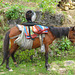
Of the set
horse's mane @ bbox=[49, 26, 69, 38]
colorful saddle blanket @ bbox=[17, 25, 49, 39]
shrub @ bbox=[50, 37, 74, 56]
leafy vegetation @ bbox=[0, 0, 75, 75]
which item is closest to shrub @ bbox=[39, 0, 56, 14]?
leafy vegetation @ bbox=[0, 0, 75, 75]

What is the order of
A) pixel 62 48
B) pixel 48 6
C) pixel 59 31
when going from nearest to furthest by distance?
pixel 59 31 → pixel 62 48 → pixel 48 6

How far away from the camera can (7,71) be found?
365 centimetres

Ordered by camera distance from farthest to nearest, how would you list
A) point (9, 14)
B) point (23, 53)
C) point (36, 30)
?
1. point (9, 14)
2. point (23, 53)
3. point (36, 30)

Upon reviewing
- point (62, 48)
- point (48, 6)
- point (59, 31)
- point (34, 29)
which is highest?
point (48, 6)

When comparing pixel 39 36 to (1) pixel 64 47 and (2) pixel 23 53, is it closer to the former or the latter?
(2) pixel 23 53

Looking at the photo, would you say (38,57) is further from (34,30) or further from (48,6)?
(48,6)

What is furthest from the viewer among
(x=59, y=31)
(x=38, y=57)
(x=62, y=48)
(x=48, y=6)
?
(x=48, y=6)

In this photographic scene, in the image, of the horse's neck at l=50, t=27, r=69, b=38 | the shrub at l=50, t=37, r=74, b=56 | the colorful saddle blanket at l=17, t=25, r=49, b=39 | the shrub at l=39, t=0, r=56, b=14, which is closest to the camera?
the colorful saddle blanket at l=17, t=25, r=49, b=39

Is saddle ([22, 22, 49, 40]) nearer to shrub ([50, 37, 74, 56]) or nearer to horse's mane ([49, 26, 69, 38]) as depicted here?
horse's mane ([49, 26, 69, 38])

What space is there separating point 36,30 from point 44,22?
2.34 meters

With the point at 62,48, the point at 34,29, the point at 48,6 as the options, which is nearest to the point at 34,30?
the point at 34,29

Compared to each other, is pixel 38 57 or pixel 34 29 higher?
pixel 34 29

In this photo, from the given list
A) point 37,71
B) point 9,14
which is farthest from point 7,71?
point 9,14

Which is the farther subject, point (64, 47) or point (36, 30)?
point (64, 47)
